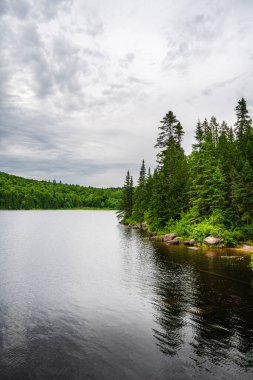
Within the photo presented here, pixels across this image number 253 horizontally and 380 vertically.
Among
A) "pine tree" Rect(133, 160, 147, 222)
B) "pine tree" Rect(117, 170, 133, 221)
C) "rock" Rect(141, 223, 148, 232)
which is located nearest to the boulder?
"rock" Rect(141, 223, 148, 232)

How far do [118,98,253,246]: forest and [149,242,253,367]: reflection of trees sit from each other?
1696 centimetres

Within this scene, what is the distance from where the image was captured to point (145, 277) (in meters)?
27.4

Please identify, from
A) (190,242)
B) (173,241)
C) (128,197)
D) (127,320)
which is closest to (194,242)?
(190,242)

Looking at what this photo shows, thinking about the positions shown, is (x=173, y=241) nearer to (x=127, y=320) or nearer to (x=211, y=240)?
(x=211, y=240)

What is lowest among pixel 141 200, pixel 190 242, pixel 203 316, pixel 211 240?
pixel 203 316

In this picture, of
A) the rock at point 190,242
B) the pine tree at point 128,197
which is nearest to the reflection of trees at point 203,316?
the rock at point 190,242

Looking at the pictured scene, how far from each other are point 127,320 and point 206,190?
111 ft

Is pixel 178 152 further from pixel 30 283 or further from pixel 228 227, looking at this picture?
pixel 30 283

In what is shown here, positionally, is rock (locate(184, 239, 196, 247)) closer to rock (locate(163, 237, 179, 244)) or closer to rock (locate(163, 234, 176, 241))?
rock (locate(163, 237, 179, 244))

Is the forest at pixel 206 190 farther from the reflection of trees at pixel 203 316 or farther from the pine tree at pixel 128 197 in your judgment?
the pine tree at pixel 128 197

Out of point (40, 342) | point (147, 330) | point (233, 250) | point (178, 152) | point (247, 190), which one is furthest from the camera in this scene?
point (178, 152)

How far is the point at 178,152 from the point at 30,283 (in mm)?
48810

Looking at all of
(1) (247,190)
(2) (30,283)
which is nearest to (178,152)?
(1) (247,190)

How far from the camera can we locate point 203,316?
58.3 ft
